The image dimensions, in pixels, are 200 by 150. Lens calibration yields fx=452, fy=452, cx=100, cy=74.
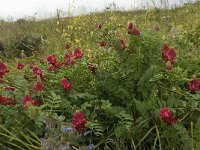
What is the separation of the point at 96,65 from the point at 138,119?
69cm

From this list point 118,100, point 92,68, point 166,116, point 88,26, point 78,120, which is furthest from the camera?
point 88,26

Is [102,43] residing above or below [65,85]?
above

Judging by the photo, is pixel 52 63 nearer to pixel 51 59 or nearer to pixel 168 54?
pixel 51 59

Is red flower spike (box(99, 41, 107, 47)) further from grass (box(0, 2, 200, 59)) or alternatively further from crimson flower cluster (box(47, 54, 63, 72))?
grass (box(0, 2, 200, 59))

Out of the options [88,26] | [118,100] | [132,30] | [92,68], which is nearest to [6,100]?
[92,68]

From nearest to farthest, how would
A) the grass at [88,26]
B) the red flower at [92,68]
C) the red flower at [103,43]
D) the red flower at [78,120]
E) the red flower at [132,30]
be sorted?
1. the red flower at [78,120]
2. the red flower at [132,30]
3. the red flower at [92,68]
4. the red flower at [103,43]
5. the grass at [88,26]

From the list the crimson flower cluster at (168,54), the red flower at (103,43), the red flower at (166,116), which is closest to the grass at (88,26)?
the red flower at (103,43)

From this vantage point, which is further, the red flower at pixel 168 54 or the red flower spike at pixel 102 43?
the red flower spike at pixel 102 43

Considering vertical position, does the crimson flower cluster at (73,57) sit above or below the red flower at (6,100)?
above

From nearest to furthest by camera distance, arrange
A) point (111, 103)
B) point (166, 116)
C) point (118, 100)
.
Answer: point (166, 116), point (111, 103), point (118, 100)

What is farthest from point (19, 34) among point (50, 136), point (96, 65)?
point (50, 136)

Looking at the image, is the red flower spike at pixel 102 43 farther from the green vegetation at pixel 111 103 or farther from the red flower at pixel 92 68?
the red flower at pixel 92 68

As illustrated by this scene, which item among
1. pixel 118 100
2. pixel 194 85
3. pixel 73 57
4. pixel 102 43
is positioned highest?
pixel 102 43

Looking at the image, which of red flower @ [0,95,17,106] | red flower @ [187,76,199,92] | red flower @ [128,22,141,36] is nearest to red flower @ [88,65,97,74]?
red flower @ [128,22,141,36]
